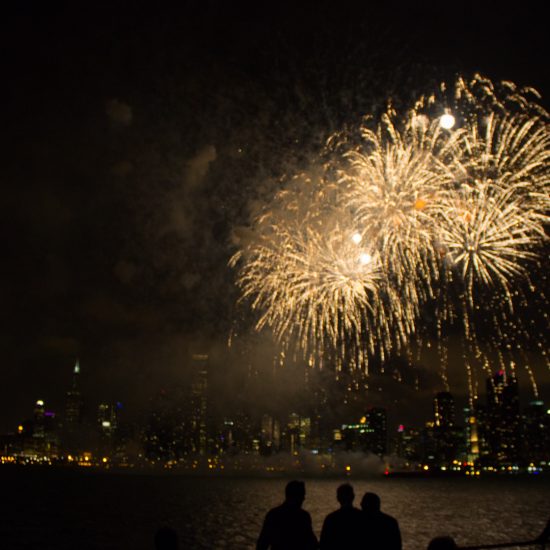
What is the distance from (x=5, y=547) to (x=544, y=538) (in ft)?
150

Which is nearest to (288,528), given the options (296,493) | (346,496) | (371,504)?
(296,493)

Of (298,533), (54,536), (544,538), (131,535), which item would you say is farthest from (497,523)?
(298,533)

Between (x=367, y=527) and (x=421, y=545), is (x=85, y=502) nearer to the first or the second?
(x=421, y=545)

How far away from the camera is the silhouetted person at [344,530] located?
6.24 meters

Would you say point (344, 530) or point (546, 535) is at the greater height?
point (344, 530)

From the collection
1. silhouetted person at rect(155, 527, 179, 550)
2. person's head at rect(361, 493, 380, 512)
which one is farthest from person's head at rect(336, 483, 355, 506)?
silhouetted person at rect(155, 527, 179, 550)

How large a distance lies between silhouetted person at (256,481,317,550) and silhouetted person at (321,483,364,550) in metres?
0.21

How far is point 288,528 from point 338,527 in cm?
52

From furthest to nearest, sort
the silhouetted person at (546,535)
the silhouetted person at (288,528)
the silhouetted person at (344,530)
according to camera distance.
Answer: the silhouetted person at (546,535) → the silhouetted person at (288,528) → the silhouetted person at (344,530)

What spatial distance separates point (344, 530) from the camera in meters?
6.31

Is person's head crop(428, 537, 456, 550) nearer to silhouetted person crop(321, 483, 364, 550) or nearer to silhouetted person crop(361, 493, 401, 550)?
silhouetted person crop(361, 493, 401, 550)

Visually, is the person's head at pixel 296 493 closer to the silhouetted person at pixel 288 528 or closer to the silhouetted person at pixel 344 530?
the silhouetted person at pixel 288 528

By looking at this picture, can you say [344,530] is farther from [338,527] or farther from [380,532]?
[380,532]

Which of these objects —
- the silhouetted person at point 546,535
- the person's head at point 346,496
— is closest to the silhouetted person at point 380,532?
the person's head at point 346,496
